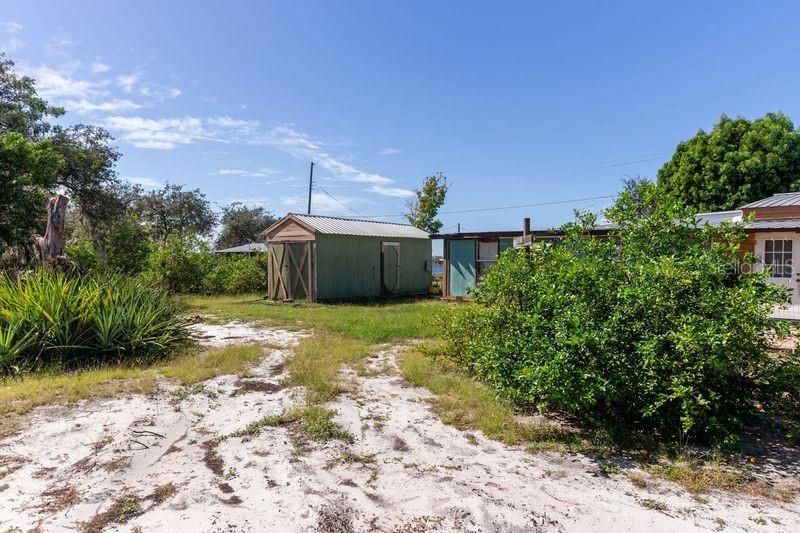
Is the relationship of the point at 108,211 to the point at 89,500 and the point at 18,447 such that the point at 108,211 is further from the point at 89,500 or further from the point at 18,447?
the point at 89,500

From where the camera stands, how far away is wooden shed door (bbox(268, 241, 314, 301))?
14.3 meters

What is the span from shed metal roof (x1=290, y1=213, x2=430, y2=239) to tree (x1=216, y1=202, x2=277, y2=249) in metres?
21.6

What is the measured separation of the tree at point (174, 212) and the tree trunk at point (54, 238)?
24.2 metres

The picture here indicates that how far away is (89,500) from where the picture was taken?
110 inches

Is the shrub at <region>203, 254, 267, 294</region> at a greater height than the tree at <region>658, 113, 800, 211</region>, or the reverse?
the tree at <region>658, 113, 800, 211</region>

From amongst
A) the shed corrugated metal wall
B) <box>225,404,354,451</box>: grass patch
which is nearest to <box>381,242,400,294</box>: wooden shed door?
the shed corrugated metal wall

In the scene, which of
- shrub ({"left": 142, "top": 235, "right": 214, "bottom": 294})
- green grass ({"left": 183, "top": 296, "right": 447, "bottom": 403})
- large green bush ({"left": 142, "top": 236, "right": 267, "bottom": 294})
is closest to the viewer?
green grass ({"left": 183, "top": 296, "right": 447, "bottom": 403})

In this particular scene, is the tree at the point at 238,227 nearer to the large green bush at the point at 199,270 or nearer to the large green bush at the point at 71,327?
the large green bush at the point at 199,270

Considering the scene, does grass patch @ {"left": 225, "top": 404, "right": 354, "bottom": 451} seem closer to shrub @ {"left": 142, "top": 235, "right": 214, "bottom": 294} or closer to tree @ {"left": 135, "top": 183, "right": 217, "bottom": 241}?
shrub @ {"left": 142, "top": 235, "right": 214, "bottom": 294}

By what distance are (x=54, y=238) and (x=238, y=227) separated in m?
29.6

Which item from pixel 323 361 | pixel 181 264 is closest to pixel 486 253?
pixel 323 361

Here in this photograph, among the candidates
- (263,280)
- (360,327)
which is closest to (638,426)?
(360,327)

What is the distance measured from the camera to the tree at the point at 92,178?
16.6 m

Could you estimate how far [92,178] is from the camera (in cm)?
1752
